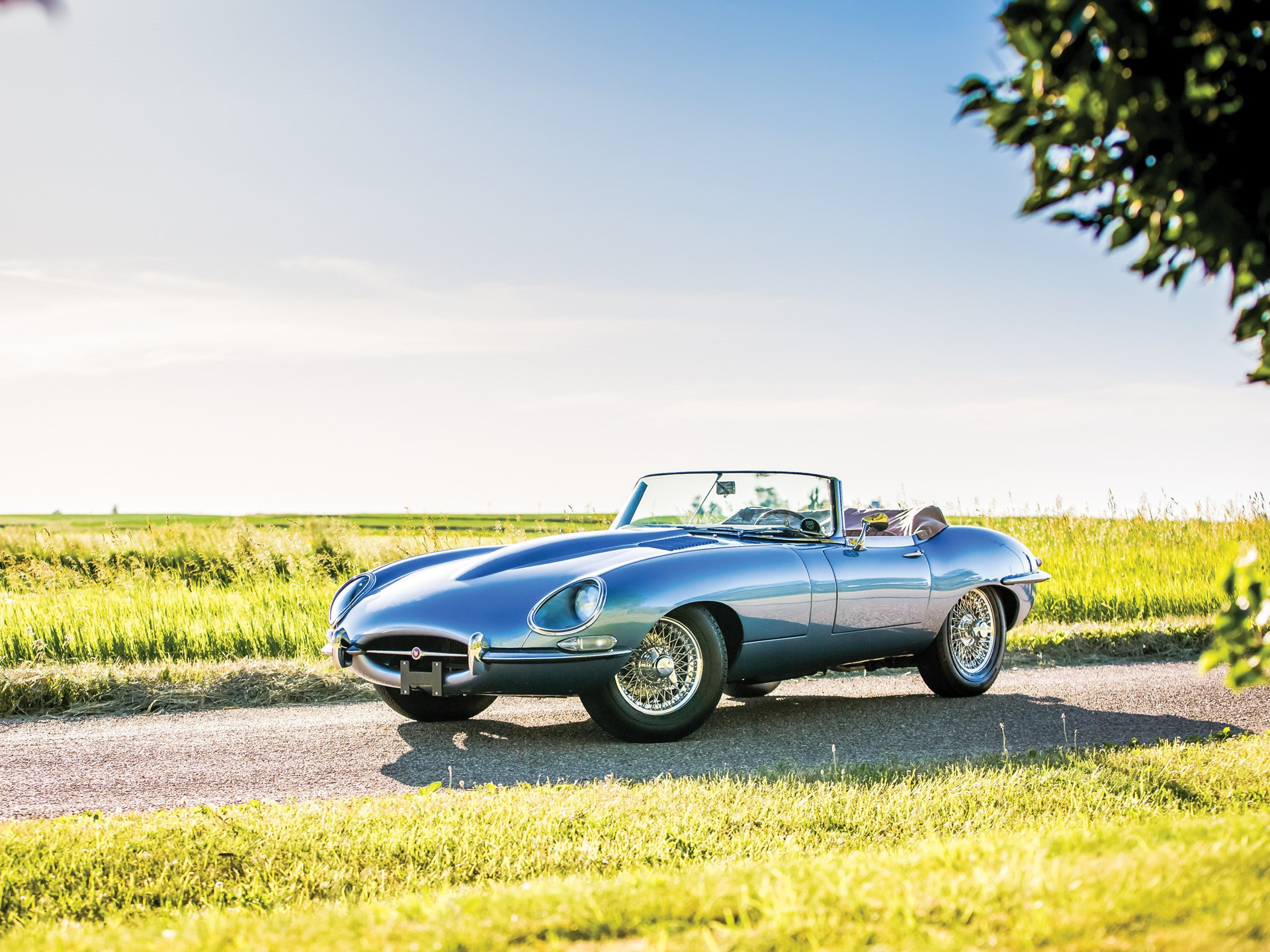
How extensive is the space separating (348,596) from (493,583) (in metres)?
1.44

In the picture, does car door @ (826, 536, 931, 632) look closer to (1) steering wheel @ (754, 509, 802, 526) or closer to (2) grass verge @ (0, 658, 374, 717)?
(1) steering wheel @ (754, 509, 802, 526)

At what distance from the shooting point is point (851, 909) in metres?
3.34

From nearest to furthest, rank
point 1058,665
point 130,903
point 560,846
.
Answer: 1. point 130,903
2. point 560,846
3. point 1058,665

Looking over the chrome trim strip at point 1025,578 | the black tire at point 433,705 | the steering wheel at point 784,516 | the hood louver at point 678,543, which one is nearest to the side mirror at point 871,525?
the steering wheel at point 784,516

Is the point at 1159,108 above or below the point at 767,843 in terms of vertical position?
above

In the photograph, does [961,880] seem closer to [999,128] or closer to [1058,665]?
[999,128]

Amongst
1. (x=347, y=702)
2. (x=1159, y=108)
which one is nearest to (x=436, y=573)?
(x=347, y=702)

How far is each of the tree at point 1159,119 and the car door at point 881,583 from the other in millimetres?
4214

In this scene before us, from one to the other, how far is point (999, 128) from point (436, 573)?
484 cm

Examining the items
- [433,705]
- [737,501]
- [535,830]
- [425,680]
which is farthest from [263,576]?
[535,830]

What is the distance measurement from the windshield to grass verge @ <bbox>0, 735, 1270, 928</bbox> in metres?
2.46

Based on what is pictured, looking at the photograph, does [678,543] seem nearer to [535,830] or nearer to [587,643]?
[587,643]

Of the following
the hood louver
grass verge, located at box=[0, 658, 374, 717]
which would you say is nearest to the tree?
the hood louver

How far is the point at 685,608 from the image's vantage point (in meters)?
6.89
